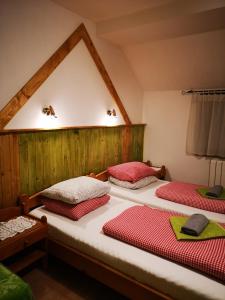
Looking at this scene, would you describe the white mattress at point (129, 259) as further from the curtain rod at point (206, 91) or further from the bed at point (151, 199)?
the curtain rod at point (206, 91)

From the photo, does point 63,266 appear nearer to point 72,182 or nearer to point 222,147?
point 72,182

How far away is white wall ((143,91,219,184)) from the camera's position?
3.71 m

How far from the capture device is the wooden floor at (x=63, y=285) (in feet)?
6.17

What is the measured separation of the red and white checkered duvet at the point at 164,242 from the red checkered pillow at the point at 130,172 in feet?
2.86

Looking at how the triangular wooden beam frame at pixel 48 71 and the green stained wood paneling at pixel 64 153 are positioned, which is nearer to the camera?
the triangular wooden beam frame at pixel 48 71

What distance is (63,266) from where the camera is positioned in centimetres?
223

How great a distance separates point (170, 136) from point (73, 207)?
7.64 ft

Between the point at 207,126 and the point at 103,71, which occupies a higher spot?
the point at 103,71

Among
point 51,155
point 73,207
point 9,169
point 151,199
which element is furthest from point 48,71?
point 151,199

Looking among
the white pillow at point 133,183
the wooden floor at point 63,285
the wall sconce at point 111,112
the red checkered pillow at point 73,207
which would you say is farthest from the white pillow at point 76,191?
the wall sconce at point 111,112

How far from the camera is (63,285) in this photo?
6.52 ft

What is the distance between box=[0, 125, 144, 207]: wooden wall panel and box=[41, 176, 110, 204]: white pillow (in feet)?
0.78

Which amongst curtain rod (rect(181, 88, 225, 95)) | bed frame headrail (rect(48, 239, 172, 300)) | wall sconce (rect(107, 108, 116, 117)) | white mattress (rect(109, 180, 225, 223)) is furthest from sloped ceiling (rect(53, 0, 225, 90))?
bed frame headrail (rect(48, 239, 172, 300))

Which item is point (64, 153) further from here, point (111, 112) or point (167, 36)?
point (167, 36)
